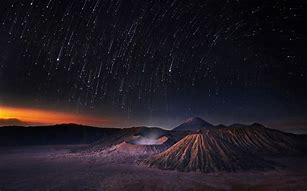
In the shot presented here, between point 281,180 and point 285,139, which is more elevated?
point 285,139

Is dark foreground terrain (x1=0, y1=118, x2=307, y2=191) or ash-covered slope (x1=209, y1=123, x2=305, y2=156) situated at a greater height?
ash-covered slope (x1=209, y1=123, x2=305, y2=156)

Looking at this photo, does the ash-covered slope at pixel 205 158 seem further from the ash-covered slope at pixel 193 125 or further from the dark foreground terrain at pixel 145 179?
the ash-covered slope at pixel 193 125

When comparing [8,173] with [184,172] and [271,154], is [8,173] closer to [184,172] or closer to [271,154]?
Answer: [184,172]

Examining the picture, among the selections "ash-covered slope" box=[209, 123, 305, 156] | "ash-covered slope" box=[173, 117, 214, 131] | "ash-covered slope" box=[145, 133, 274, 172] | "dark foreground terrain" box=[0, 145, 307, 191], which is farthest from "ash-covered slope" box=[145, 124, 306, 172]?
"ash-covered slope" box=[173, 117, 214, 131]

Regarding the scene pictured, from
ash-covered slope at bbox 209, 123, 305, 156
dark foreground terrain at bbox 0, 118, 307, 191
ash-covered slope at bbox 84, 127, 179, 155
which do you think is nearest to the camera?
dark foreground terrain at bbox 0, 118, 307, 191

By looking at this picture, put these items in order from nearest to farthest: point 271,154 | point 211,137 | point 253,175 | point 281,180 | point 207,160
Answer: point 281,180, point 253,175, point 207,160, point 211,137, point 271,154

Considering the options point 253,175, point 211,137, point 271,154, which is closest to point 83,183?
point 253,175

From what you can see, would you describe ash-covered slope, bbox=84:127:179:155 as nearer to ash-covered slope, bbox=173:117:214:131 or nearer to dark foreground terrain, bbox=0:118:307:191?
dark foreground terrain, bbox=0:118:307:191
